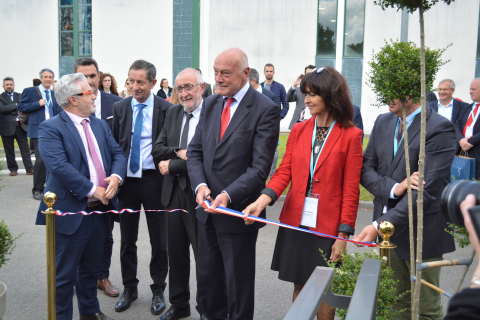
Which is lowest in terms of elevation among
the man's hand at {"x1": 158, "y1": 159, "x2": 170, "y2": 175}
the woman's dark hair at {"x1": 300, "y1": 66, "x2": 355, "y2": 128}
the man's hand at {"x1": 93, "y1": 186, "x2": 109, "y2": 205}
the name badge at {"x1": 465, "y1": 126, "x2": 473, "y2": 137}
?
the man's hand at {"x1": 93, "y1": 186, "x2": 109, "y2": 205}

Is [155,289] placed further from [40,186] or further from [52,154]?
[40,186]

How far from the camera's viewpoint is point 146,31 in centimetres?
2167

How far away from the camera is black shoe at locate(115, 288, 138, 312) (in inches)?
173

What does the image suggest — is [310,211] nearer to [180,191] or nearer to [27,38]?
[180,191]

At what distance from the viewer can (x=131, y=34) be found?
2188cm

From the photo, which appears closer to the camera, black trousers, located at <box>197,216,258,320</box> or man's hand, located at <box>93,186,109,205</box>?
black trousers, located at <box>197,216,258,320</box>

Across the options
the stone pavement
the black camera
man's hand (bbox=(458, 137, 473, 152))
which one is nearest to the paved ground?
the stone pavement

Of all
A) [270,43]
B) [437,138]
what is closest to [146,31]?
[270,43]

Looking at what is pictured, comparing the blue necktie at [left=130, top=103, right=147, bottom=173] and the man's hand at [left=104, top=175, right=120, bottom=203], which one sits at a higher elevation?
the blue necktie at [left=130, top=103, right=147, bottom=173]

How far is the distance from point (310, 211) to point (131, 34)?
2055 centimetres

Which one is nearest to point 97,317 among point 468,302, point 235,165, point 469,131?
point 235,165

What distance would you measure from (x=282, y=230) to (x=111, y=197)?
59.6 inches

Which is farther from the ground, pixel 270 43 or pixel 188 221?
pixel 270 43

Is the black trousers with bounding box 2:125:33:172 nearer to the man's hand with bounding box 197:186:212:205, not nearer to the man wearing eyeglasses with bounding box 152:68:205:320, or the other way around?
the man wearing eyeglasses with bounding box 152:68:205:320
